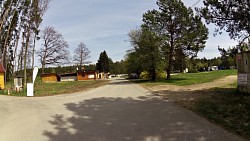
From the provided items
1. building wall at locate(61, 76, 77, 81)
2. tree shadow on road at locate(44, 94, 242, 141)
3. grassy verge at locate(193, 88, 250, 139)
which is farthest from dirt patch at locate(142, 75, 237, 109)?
building wall at locate(61, 76, 77, 81)

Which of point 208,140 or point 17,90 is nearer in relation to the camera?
point 208,140

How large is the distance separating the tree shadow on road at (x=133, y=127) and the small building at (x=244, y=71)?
5.16 metres

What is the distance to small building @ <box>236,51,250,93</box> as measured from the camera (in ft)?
45.2

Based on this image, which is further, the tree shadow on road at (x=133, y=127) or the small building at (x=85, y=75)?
the small building at (x=85, y=75)

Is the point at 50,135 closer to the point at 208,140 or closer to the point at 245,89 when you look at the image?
the point at 208,140

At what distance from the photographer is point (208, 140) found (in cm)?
624

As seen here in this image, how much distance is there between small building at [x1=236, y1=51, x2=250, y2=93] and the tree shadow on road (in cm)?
516

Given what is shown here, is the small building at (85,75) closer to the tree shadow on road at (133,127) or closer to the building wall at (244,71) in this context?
the building wall at (244,71)

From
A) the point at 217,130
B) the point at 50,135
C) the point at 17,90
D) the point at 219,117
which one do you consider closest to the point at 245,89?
the point at 219,117

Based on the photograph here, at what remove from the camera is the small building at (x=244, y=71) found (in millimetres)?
13766

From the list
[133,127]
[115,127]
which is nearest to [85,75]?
[115,127]

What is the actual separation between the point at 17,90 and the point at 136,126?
830 inches

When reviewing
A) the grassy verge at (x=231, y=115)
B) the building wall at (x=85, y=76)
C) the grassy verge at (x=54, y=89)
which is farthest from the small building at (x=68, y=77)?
the grassy verge at (x=231, y=115)

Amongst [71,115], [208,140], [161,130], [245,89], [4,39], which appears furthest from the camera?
[4,39]
